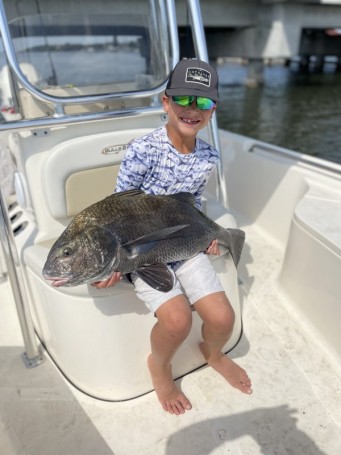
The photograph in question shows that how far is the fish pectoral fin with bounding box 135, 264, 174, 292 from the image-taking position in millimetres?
1500

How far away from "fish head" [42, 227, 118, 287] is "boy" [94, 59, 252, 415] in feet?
0.31

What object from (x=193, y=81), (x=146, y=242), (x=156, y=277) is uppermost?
(x=193, y=81)

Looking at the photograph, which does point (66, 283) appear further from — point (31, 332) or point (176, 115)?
point (176, 115)

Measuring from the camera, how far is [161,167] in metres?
1.72

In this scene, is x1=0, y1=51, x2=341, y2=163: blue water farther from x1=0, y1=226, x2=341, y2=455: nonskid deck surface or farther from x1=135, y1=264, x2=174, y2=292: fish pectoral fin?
x1=0, y1=226, x2=341, y2=455: nonskid deck surface

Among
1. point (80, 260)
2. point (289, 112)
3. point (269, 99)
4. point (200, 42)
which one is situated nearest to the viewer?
point (80, 260)

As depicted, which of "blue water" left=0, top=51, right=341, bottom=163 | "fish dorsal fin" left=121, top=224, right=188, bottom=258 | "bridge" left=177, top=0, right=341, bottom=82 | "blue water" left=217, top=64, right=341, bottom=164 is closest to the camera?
"fish dorsal fin" left=121, top=224, right=188, bottom=258

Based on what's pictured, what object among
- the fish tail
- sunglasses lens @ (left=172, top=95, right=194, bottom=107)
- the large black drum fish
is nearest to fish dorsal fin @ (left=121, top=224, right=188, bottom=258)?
the large black drum fish

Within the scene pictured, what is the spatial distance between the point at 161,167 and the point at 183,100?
33 centimetres

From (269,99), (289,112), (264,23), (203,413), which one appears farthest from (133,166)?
(264,23)

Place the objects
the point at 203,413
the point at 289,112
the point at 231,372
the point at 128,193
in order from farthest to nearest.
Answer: the point at 289,112
the point at 231,372
the point at 203,413
the point at 128,193

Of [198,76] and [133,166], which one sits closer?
[198,76]

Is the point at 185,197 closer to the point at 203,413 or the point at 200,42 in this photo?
the point at 203,413

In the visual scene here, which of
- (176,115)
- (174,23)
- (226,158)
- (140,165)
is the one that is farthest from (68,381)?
(226,158)
